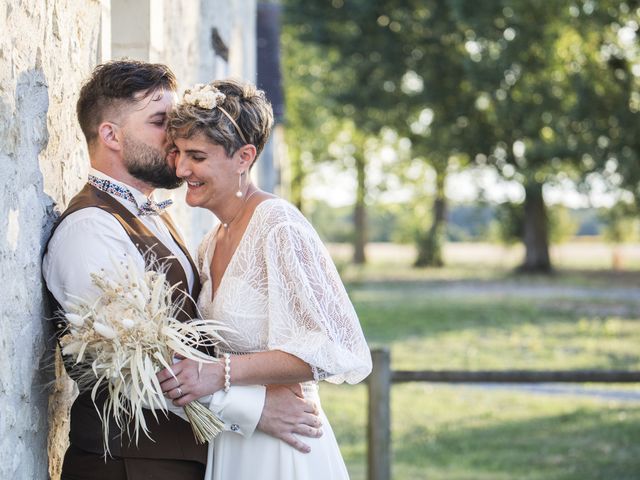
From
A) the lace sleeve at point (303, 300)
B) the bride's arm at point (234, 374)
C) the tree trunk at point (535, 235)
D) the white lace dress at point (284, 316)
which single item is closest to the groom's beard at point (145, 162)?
the white lace dress at point (284, 316)

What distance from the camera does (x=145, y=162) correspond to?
10.7 feet

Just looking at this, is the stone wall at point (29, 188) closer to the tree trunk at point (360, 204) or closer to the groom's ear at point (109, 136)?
the groom's ear at point (109, 136)

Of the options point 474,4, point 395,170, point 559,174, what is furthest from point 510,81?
point 395,170

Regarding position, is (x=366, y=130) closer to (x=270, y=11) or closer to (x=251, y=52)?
(x=270, y=11)

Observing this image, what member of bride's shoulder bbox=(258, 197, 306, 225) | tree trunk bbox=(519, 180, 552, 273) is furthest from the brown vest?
tree trunk bbox=(519, 180, 552, 273)

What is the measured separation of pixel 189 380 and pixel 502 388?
930 centimetres

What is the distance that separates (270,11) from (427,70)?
978 centimetres

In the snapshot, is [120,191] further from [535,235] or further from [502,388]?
[535,235]

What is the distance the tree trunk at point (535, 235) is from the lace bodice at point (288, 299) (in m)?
26.1

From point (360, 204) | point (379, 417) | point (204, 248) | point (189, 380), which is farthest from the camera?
point (360, 204)

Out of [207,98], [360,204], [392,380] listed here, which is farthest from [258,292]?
[360,204]

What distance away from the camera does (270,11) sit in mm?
16922

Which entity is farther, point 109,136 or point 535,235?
point 535,235

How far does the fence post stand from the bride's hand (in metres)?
3.17
